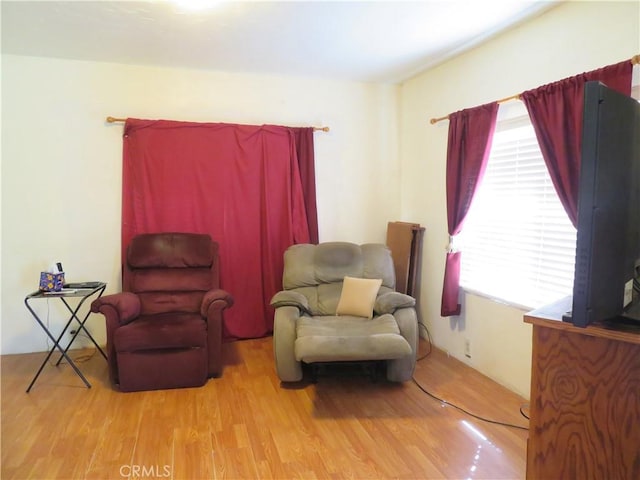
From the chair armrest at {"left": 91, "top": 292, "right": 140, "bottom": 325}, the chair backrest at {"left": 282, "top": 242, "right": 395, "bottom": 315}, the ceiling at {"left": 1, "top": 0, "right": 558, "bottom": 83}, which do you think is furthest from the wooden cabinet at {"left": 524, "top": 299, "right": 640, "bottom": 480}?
the chair armrest at {"left": 91, "top": 292, "right": 140, "bottom": 325}

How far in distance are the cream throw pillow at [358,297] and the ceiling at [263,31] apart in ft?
6.01

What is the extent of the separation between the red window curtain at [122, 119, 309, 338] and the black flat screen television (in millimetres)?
3035

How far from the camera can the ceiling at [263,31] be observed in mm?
2533

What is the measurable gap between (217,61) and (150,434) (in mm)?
2893

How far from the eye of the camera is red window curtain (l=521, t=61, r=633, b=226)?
229cm

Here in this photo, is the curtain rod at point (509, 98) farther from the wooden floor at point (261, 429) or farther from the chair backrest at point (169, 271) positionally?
the chair backrest at point (169, 271)

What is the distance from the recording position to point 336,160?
4254mm

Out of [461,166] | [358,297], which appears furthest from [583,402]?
[461,166]

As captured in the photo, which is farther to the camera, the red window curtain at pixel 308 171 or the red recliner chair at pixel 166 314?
the red window curtain at pixel 308 171

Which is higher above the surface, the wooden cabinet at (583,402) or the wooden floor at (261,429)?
the wooden cabinet at (583,402)

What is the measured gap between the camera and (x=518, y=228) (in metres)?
2.86

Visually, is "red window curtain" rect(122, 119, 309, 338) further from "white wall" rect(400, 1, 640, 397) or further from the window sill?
the window sill

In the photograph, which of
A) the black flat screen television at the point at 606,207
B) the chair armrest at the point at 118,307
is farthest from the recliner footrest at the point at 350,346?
the black flat screen television at the point at 606,207

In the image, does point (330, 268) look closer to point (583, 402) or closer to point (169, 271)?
point (169, 271)
